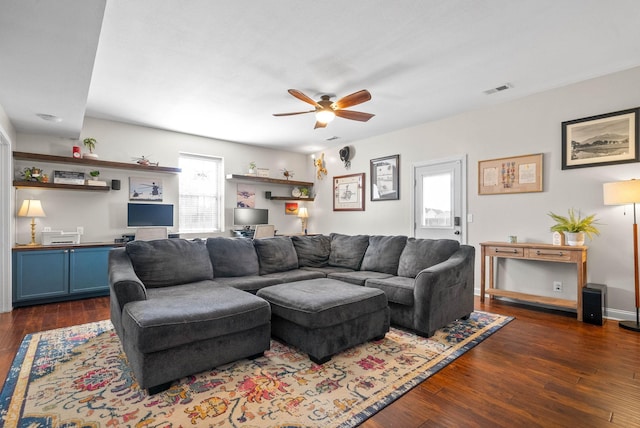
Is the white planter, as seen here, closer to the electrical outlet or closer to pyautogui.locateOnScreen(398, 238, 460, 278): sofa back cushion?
the electrical outlet

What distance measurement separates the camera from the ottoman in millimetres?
1895

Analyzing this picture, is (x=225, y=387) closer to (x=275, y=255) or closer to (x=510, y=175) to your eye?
(x=275, y=255)

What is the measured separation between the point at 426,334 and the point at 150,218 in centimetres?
439

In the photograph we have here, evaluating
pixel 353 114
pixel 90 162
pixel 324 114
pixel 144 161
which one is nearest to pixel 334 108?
pixel 324 114

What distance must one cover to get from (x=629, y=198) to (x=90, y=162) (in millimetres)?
6449

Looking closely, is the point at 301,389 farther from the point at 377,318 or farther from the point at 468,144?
the point at 468,144

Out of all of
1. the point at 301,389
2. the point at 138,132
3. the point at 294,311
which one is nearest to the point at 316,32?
the point at 294,311

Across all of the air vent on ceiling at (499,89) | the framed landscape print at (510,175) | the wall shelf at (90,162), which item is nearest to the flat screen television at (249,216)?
the wall shelf at (90,162)

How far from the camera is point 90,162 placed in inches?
177

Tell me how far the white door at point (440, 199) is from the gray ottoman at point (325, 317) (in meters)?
2.60

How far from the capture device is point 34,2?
70.4 inches

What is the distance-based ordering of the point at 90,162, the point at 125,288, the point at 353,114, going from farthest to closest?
the point at 90,162 → the point at 353,114 → the point at 125,288

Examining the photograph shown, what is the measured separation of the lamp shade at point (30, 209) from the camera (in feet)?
13.1

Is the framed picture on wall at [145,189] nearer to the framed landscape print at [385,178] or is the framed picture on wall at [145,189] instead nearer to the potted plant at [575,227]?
the framed landscape print at [385,178]
